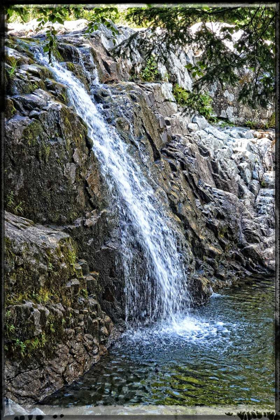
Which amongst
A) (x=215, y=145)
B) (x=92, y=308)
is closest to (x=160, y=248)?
(x=92, y=308)

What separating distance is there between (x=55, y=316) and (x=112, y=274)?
226 centimetres

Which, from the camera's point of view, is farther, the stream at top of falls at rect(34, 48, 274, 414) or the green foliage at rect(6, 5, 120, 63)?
the stream at top of falls at rect(34, 48, 274, 414)

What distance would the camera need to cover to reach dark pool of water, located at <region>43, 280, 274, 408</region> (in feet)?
16.8

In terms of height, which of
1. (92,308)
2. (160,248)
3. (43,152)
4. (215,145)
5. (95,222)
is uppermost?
(215,145)

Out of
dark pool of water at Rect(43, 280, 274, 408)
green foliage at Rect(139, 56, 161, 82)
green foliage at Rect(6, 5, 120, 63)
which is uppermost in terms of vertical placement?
green foliage at Rect(139, 56, 161, 82)

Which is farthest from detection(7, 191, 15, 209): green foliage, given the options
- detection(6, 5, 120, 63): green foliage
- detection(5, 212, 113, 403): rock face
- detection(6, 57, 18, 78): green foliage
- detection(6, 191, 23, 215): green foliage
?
detection(6, 57, 18, 78): green foliage

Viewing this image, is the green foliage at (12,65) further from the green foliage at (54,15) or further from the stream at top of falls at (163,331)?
the green foliage at (54,15)

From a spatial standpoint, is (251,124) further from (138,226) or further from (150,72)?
(138,226)

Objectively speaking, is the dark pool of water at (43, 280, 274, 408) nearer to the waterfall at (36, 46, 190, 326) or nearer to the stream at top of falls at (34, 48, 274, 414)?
the stream at top of falls at (34, 48, 274, 414)

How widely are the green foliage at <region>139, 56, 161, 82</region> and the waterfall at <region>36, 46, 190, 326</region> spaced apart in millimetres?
5269

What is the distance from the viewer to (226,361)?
630cm

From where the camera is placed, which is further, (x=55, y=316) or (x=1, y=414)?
(x=55, y=316)

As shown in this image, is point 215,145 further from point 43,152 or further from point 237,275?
point 43,152

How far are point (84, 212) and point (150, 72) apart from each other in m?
9.70
